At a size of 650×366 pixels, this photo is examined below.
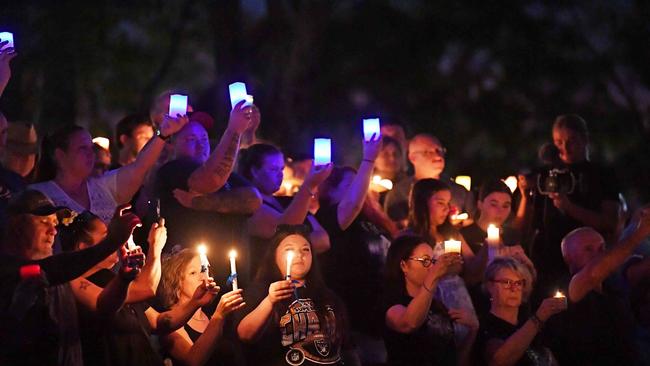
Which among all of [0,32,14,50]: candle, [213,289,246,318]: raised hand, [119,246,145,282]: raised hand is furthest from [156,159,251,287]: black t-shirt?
[119,246,145,282]: raised hand

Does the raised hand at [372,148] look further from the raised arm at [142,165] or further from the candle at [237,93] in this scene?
the raised arm at [142,165]

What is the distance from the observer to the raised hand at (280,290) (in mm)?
6242

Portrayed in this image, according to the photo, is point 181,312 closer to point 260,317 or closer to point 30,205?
point 260,317

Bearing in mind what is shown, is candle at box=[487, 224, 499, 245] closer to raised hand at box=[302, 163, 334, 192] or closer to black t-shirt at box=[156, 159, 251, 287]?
raised hand at box=[302, 163, 334, 192]

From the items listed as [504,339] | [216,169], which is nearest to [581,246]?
[504,339]

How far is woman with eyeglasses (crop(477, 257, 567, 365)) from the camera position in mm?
7113

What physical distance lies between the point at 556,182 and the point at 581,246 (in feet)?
2.80

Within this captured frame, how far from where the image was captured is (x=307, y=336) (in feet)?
21.8

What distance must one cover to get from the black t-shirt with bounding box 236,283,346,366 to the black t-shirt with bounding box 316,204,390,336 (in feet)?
2.87

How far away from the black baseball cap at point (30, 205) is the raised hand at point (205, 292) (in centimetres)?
101

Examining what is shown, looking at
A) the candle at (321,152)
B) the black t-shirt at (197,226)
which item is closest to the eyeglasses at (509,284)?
the candle at (321,152)

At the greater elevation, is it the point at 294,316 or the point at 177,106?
the point at 177,106

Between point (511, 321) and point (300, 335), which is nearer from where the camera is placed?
point (300, 335)

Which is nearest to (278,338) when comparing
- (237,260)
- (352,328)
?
(237,260)
